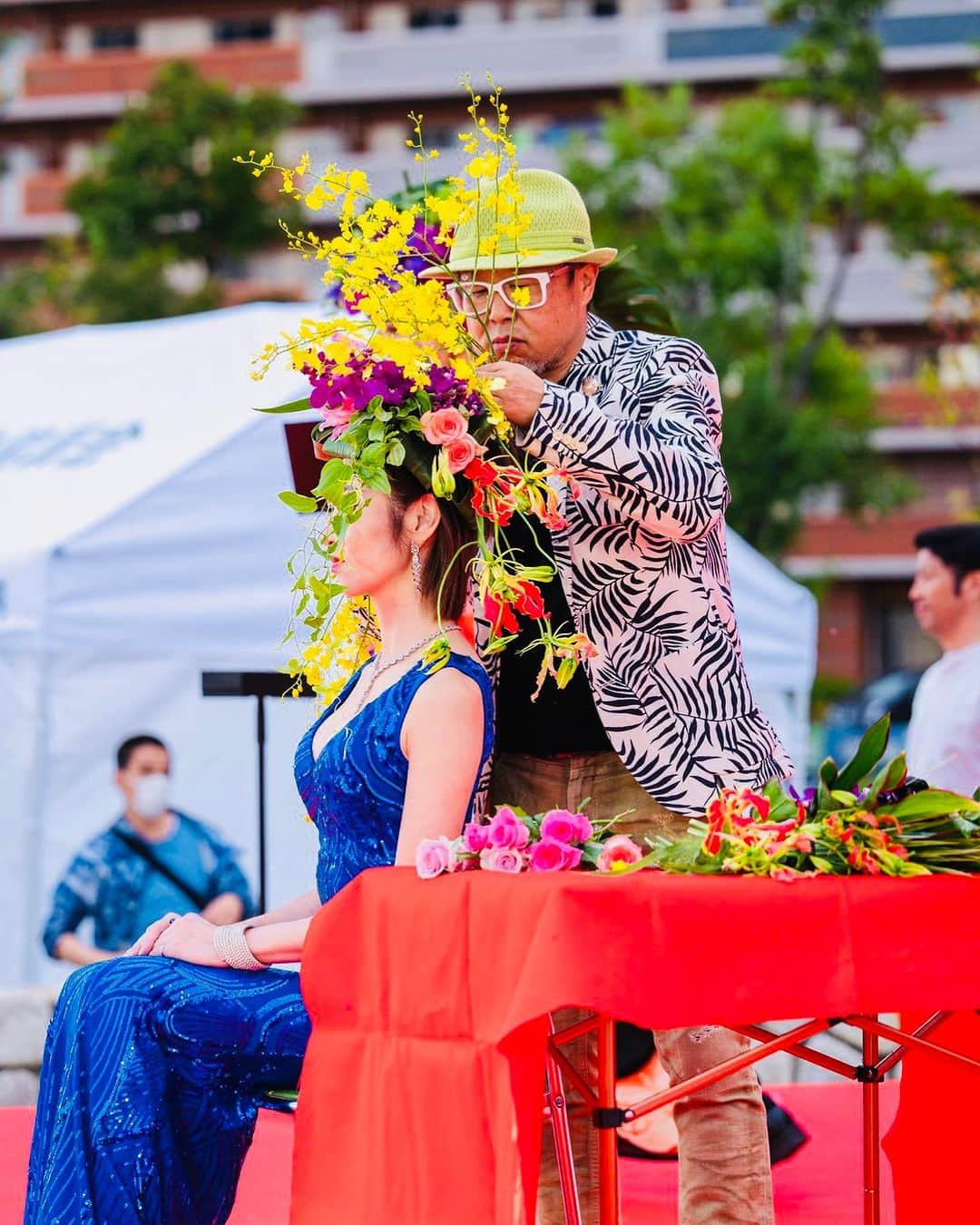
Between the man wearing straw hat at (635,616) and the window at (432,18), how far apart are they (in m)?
33.0

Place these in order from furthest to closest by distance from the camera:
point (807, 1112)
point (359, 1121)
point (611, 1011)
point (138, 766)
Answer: point (138, 766)
point (807, 1112)
point (359, 1121)
point (611, 1011)

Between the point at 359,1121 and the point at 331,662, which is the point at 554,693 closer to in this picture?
the point at 331,662

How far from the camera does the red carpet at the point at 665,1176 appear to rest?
12.6 ft

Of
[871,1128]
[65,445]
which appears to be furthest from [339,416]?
[65,445]

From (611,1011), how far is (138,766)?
184 inches

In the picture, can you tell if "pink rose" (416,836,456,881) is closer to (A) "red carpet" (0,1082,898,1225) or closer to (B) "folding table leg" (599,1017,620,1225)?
(B) "folding table leg" (599,1017,620,1225)

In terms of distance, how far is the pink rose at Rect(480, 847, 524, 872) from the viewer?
234 cm

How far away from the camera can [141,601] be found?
21.7 feet

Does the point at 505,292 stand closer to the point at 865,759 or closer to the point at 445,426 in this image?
the point at 445,426

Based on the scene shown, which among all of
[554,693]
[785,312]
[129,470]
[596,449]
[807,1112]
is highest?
[785,312]

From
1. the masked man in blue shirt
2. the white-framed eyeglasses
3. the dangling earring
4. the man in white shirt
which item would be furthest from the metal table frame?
the masked man in blue shirt

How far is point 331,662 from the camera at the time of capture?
3.15 m

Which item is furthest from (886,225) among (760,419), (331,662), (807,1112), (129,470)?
(331,662)

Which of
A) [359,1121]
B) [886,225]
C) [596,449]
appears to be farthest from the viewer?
[886,225]
